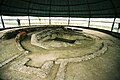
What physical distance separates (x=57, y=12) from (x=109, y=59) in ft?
57.8

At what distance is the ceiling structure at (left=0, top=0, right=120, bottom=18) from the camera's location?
837 inches

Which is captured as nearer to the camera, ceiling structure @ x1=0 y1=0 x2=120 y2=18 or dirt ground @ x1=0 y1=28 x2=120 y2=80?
dirt ground @ x1=0 y1=28 x2=120 y2=80

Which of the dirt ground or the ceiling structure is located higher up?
the ceiling structure

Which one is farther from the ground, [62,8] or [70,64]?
[62,8]

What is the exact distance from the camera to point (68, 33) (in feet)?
65.1

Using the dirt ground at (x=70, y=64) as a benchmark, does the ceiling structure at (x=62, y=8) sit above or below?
above

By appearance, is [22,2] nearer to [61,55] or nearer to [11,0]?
[11,0]

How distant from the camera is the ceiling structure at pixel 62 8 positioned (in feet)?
69.7

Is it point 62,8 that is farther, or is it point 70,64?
point 62,8

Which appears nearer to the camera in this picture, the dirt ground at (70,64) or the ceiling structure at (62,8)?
the dirt ground at (70,64)

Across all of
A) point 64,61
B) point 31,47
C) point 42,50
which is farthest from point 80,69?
point 31,47

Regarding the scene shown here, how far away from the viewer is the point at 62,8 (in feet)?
82.3

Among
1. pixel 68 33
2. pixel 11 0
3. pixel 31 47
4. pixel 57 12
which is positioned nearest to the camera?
pixel 31 47

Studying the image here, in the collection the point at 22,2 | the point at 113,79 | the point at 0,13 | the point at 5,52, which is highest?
the point at 22,2
